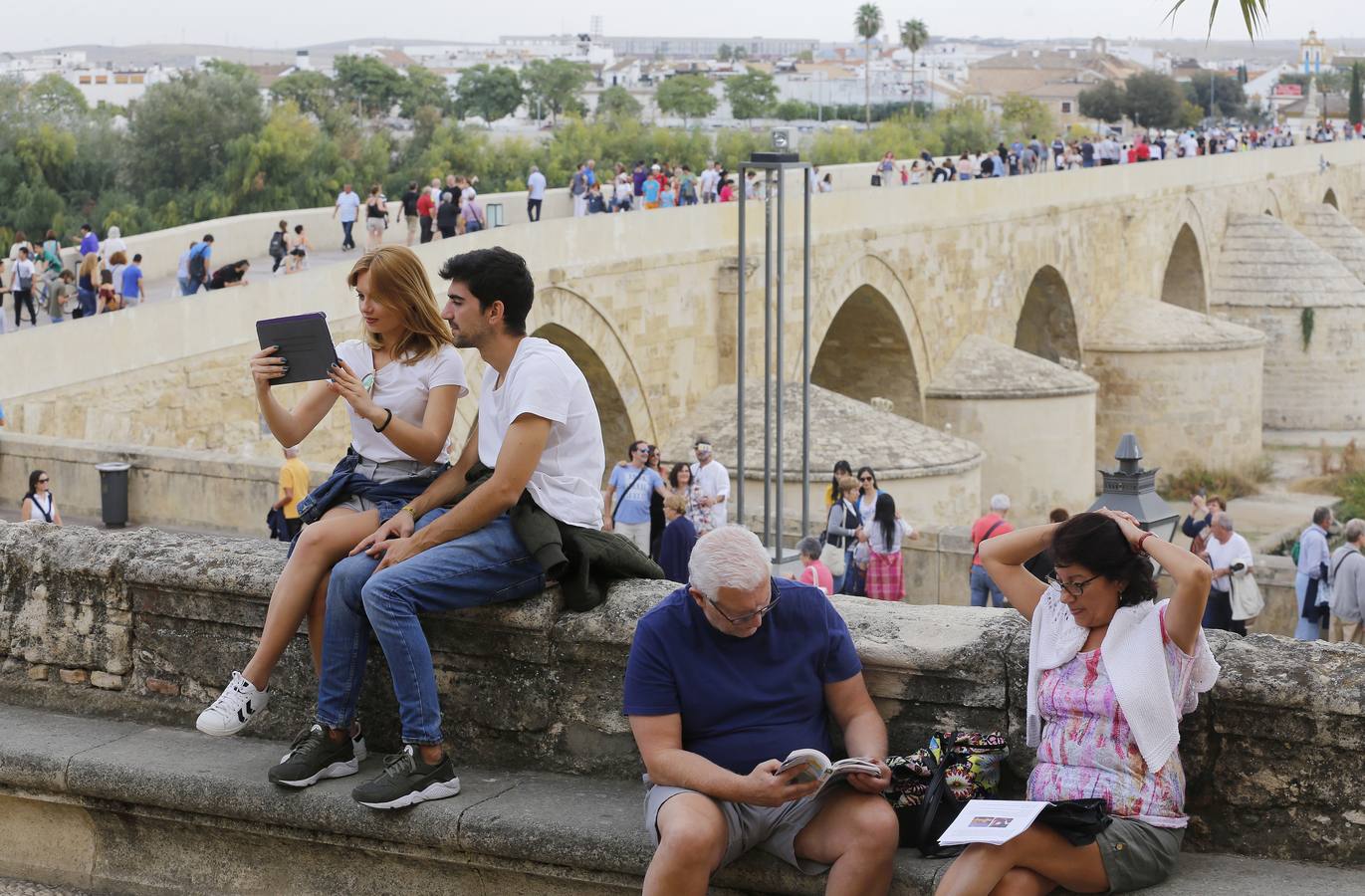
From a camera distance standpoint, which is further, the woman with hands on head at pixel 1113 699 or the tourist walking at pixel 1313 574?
the tourist walking at pixel 1313 574

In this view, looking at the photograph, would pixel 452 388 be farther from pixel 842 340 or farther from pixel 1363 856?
pixel 842 340

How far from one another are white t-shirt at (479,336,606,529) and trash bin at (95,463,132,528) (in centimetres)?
745

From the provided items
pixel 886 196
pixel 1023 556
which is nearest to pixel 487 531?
pixel 1023 556

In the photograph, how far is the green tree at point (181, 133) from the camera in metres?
35.0

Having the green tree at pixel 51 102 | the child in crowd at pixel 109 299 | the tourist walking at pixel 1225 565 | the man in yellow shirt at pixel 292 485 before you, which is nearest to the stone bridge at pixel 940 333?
the child in crowd at pixel 109 299

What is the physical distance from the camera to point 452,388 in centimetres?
378

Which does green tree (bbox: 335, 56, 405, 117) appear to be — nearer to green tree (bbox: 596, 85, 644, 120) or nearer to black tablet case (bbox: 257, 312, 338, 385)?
green tree (bbox: 596, 85, 644, 120)

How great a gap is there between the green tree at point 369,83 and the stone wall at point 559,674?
76.7 m

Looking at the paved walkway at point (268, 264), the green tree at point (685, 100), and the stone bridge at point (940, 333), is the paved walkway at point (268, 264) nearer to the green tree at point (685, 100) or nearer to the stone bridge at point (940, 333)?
the stone bridge at point (940, 333)

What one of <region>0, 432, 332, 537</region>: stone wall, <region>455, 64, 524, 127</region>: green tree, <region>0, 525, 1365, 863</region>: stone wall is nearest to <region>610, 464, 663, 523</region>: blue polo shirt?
<region>0, 432, 332, 537</region>: stone wall

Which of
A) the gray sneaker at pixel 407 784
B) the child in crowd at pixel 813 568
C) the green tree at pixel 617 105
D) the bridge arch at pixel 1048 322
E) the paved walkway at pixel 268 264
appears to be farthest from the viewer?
the green tree at pixel 617 105

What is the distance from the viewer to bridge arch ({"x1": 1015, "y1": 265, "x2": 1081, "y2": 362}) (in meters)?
28.9

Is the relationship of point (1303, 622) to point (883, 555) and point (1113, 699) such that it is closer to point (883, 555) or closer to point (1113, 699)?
point (883, 555)

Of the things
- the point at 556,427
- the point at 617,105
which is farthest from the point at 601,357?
the point at 617,105
